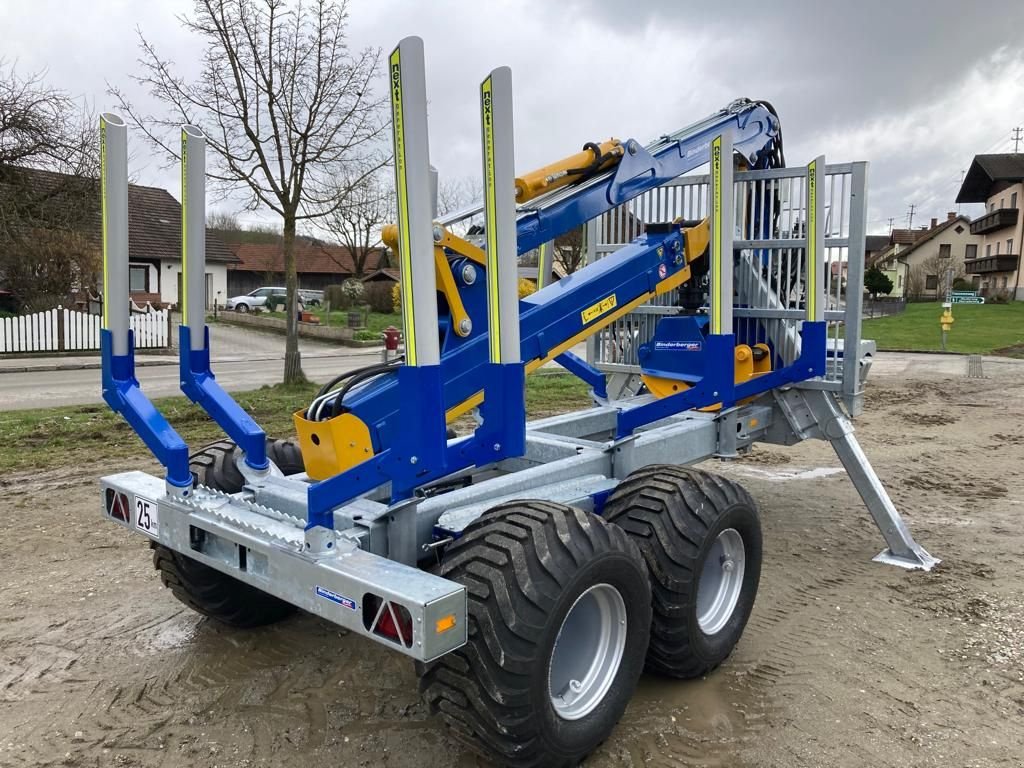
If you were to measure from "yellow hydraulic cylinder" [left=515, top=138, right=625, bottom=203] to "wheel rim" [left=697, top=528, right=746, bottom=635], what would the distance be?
71.7 inches

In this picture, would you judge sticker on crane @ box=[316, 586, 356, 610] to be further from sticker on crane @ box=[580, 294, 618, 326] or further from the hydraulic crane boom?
sticker on crane @ box=[580, 294, 618, 326]

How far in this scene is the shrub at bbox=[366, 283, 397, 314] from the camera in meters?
37.7

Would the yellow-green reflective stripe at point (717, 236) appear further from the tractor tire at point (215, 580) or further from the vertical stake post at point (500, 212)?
the tractor tire at point (215, 580)

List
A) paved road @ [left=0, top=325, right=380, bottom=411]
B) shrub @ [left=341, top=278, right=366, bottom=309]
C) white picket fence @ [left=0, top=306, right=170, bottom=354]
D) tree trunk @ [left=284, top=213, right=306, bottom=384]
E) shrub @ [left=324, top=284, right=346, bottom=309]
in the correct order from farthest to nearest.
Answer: shrub @ [left=324, top=284, right=346, bottom=309]
shrub @ [left=341, top=278, right=366, bottom=309]
white picket fence @ [left=0, top=306, right=170, bottom=354]
tree trunk @ [left=284, top=213, right=306, bottom=384]
paved road @ [left=0, top=325, right=380, bottom=411]

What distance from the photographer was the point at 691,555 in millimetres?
3504

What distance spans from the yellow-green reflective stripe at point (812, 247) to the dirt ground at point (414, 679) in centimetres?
177

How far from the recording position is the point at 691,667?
12.1 ft

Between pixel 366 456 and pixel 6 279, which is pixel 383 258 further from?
pixel 366 456

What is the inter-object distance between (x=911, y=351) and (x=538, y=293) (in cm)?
2288

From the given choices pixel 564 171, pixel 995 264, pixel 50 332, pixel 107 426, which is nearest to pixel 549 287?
pixel 564 171

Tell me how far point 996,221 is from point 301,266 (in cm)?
5027

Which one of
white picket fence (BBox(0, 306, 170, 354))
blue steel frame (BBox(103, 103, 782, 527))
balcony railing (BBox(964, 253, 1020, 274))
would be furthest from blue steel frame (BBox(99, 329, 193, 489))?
balcony railing (BBox(964, 253, 1020, 274))

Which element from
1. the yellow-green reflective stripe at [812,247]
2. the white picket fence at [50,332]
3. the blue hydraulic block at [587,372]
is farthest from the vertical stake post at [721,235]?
the white picket fence at [50,332]

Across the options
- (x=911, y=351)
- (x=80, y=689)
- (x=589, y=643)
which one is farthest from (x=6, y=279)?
(x=911, y=351)
